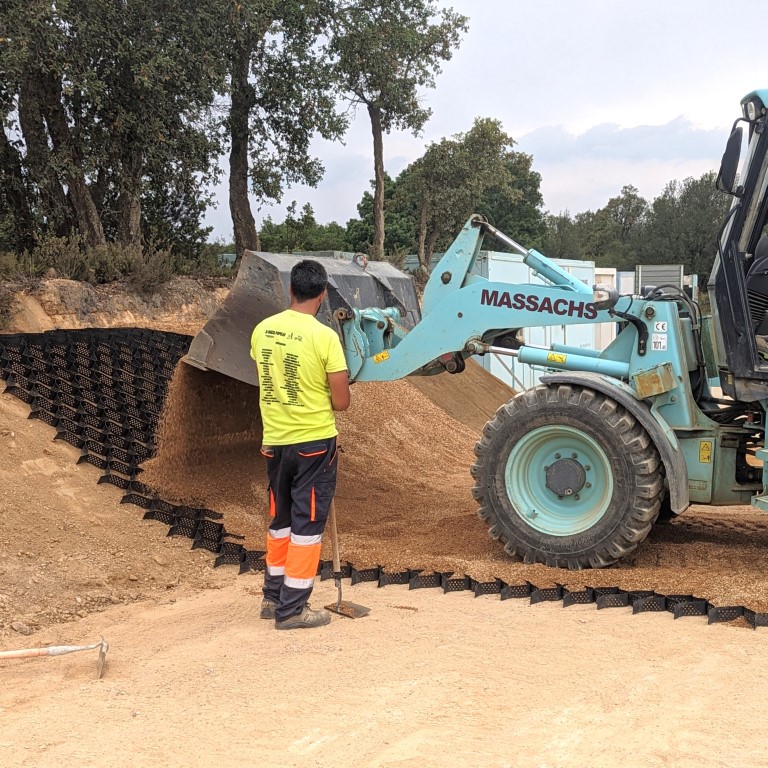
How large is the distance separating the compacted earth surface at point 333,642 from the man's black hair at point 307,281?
1802mm

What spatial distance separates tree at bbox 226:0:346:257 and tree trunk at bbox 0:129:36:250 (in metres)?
4.32

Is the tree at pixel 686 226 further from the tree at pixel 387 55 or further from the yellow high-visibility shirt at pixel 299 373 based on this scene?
the yellow high-visibility shirt at pixel 299 373

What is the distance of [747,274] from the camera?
5.96m

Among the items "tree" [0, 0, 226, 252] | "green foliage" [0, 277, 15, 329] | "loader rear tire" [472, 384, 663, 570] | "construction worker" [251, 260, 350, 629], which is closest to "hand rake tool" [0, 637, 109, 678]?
"construction worker" [251, 260, 350, 629]

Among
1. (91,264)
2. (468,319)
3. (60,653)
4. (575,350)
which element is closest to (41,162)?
(91,264)

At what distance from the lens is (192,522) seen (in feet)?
22.9

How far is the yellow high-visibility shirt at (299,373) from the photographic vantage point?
4.76m

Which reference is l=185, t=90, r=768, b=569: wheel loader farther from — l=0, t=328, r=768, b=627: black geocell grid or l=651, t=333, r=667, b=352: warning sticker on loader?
l=0, t=328, r=768, b=627: black geocell grid

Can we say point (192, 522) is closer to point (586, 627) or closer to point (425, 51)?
point (586, 627)

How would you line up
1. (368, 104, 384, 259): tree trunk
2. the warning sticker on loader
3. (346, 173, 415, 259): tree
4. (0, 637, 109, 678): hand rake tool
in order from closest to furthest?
(0, 637, 109, 678): hand rake tool, the warning sticker on loader, (368, 104, 384, 259): tree trunk, (346, 173, 415, 259): tree

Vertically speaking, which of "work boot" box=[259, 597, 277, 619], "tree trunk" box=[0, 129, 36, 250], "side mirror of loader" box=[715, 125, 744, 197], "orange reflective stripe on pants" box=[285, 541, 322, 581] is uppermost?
"tree trunk" box=[0, 129, 36, 250]

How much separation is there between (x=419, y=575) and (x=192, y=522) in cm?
209

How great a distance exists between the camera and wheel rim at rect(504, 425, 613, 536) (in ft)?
20.7

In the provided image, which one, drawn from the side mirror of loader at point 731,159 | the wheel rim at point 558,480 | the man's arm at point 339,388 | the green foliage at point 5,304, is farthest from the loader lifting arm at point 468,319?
the green foliage at point 5,304
